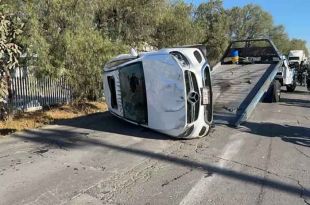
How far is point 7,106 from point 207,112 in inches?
231

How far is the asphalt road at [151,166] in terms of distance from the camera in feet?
16.5

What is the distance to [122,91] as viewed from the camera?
30.4 ft

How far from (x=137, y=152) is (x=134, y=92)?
6.33 feet

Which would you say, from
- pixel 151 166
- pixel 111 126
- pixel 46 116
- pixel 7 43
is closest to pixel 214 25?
pixel 46 116

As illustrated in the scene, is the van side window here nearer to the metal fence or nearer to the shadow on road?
the shadow on road

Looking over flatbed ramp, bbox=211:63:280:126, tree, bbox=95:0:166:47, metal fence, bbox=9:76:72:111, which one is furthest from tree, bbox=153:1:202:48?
metal fence, bbox=9:76:72:111

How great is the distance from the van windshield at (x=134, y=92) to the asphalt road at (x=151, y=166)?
1.26 ft

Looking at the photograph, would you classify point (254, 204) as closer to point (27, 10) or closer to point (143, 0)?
point (27, 10)

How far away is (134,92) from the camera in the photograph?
344 inches

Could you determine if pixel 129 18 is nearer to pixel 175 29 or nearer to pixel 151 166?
pixel 175 29

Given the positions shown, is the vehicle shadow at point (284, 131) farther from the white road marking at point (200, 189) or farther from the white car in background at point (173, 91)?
the white road marking at point (200, 189)

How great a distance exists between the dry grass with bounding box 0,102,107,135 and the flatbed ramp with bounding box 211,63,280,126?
14.4ft

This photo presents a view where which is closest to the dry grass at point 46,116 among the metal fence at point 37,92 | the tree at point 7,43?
the metal fence at point 37,92

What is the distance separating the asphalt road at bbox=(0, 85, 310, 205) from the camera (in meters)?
5.04
